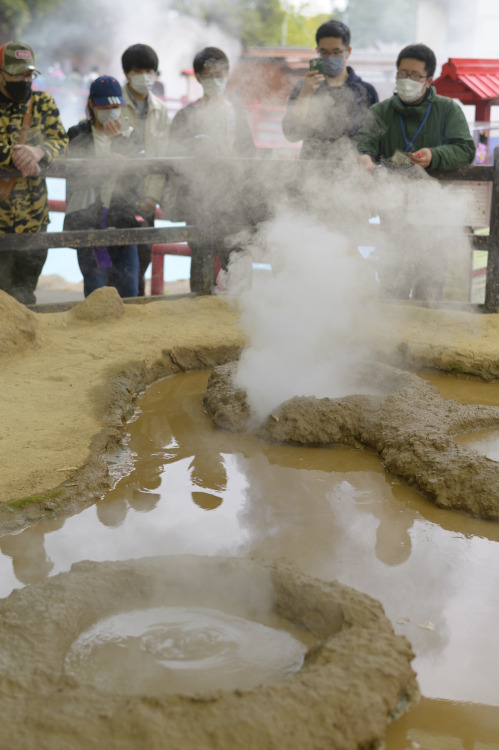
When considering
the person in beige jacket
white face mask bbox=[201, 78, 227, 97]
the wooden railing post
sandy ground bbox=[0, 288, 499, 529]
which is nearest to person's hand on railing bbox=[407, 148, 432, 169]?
the wooden railing post

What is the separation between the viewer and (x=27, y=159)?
188 inches

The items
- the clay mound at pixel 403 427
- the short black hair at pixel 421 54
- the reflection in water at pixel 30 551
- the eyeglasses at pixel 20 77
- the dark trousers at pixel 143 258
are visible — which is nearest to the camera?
the reflection in water at pixel 30 551

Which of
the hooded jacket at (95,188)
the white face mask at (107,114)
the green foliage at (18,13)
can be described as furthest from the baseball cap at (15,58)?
the green foliage at (18,13)

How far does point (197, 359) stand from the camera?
479 centimetres

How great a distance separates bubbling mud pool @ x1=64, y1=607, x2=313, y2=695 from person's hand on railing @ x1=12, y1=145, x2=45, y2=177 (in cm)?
342

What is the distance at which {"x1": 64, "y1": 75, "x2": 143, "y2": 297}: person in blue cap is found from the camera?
202 inches

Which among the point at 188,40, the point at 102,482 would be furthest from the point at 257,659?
the point at 188,40

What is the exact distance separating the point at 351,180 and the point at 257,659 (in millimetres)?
3998

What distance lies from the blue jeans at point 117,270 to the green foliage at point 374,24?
19.3m

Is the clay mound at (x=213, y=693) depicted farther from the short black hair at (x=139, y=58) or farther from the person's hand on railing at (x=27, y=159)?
the short black hair at (x=139, y=58)

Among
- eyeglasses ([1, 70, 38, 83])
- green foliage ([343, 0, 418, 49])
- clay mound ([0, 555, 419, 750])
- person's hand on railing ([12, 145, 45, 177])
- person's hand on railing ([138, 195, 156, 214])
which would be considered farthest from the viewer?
green foliage ([343, 0, 418, 49])

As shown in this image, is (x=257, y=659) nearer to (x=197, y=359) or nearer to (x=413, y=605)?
(x=413, y=605)

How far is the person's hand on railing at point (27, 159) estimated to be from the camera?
4.77 meters

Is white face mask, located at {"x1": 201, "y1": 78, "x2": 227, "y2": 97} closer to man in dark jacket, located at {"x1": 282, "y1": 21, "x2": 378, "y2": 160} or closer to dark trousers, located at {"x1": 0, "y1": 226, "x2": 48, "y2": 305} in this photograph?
man in dark jacket, located at {"x1": 282, "y1": 21, "x2": 378, "y2": 160}
